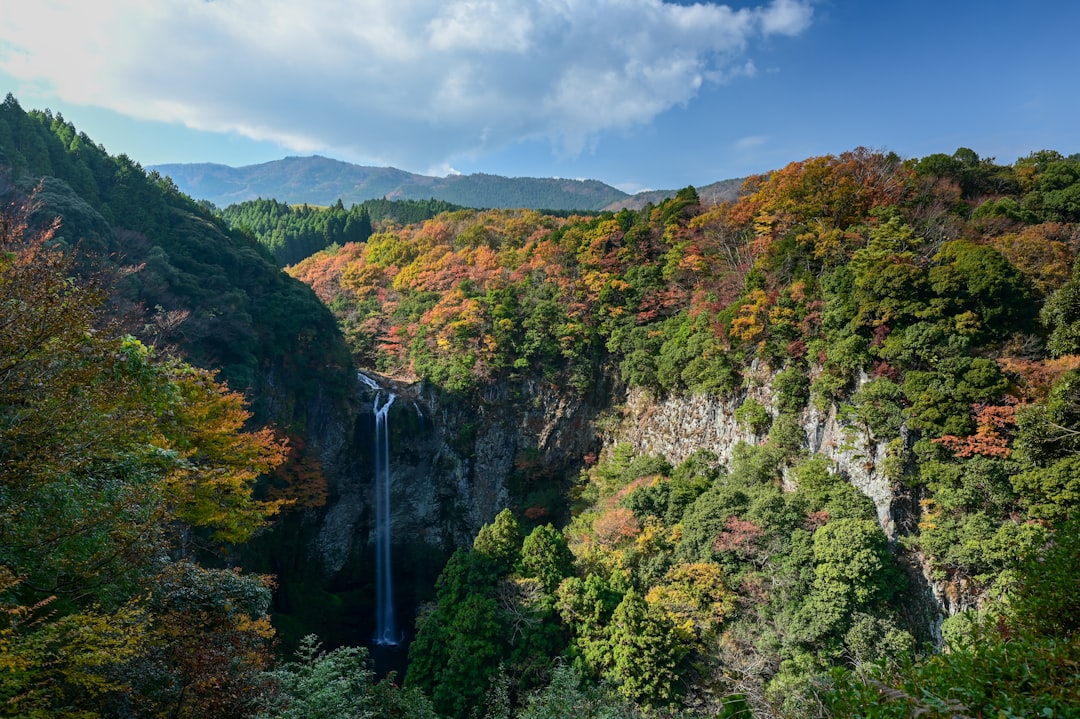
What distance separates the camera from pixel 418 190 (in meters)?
170

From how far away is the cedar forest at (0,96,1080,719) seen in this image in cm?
622

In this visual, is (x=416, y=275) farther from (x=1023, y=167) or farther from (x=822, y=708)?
(x=822, y=708)

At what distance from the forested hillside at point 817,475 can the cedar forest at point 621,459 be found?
97 millimetres

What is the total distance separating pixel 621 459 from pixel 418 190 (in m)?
164

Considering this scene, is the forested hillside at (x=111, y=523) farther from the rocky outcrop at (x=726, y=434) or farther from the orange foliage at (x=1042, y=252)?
the orange foliage at (x=1042, y=252)

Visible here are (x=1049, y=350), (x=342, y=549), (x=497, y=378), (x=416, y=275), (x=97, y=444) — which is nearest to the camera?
(x=97, y=444)

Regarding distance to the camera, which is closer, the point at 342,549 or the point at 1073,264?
the point at 1073,264

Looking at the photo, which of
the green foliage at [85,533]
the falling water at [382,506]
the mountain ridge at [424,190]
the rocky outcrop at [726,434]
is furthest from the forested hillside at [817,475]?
the mountain ridge at [424,190]

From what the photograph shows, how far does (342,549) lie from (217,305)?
13.9 meters

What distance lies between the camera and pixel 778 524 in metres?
16.1

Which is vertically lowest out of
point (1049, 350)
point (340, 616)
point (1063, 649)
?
point (340, 616)

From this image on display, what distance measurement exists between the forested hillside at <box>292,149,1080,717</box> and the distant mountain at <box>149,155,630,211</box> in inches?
4128

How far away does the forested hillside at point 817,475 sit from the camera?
42.1 ft

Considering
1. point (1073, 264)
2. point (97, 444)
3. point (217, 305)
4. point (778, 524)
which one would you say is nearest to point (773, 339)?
point (778, 524)
